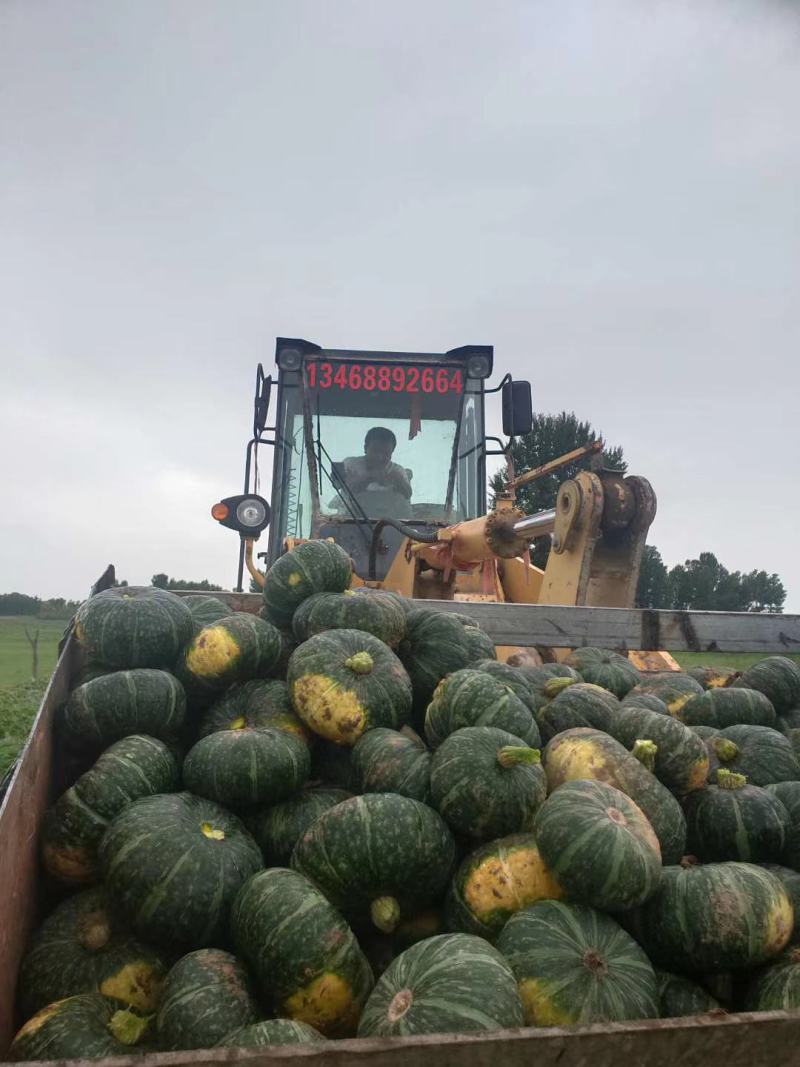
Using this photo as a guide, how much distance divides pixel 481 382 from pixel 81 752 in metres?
7.08

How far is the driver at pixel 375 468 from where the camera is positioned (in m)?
8.74

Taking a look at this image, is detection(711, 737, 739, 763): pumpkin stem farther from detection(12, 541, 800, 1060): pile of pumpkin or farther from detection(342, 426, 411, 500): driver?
detection(342, 426, 411, 500): driver

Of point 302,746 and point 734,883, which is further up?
point 302,746

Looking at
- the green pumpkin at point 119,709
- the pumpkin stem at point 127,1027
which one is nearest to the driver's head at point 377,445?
the green pumpkin at point 119,709

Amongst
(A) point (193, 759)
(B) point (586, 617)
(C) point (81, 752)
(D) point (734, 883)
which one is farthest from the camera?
(B) point (586, 617)

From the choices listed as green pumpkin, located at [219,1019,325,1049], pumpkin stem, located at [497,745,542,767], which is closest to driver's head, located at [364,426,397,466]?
pumpkin stem, located at [497,745,542,767]

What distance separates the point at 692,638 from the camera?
15.8ft

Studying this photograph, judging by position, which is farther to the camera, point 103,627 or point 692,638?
point 692,638

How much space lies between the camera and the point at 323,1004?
2.11m

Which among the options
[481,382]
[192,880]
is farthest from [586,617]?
[481,382]

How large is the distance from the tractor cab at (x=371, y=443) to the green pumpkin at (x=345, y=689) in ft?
17.2

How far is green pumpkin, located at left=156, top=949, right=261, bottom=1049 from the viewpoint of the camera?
77.8 inches

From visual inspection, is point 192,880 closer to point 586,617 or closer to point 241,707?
point 241,707

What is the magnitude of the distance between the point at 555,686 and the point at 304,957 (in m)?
1.65
